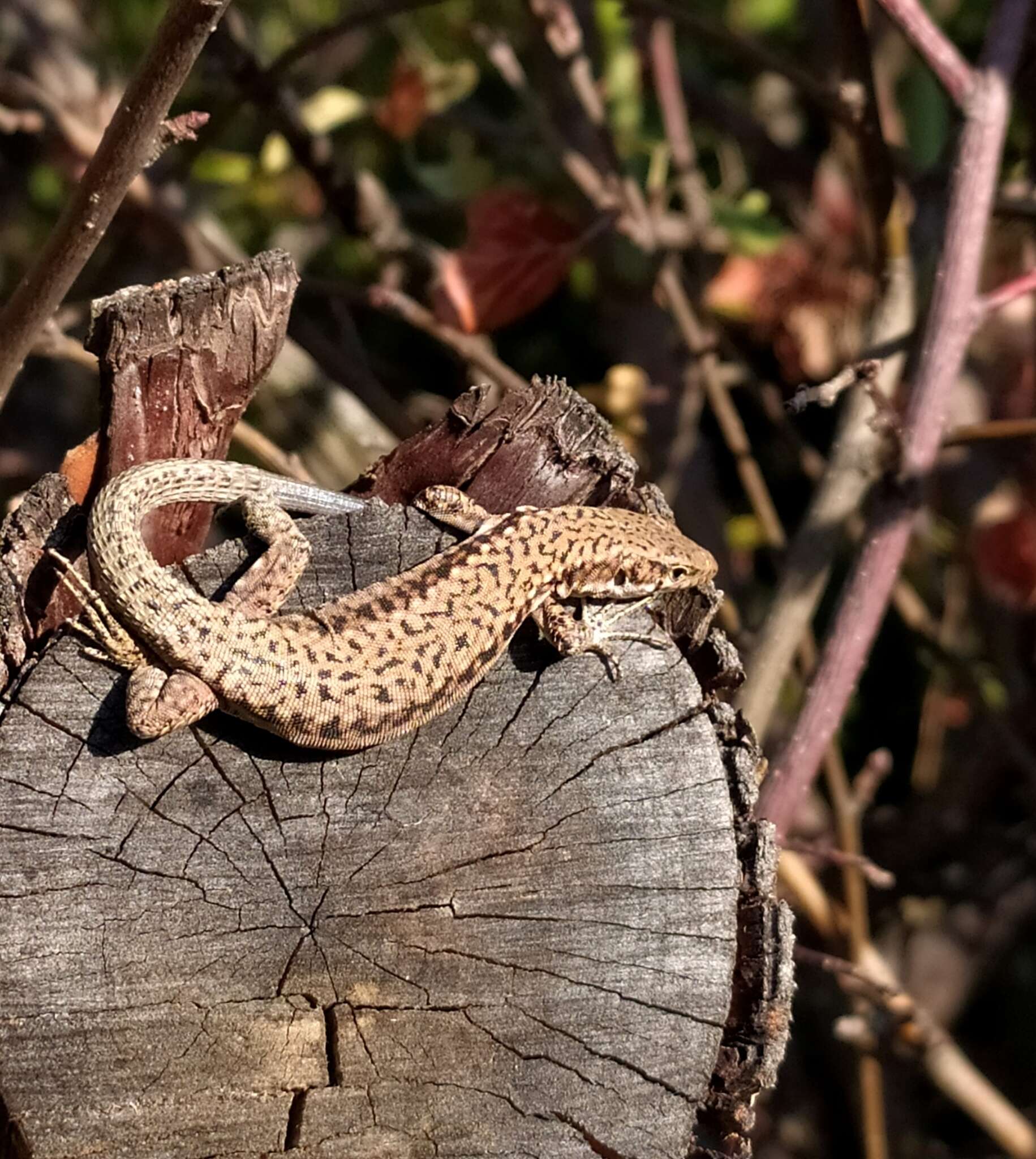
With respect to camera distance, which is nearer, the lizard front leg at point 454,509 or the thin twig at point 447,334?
the lizard front leg at point 454,509

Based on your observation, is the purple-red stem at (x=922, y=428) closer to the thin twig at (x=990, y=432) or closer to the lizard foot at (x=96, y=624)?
the thin twig at (x=990, y=432)

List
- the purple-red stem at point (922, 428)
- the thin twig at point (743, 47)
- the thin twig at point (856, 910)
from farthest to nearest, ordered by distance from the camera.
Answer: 1. the thin twig at point (856, 910)
2. the thin twig at point (743, 47)
3. the purple-red stem at point (922, 428)

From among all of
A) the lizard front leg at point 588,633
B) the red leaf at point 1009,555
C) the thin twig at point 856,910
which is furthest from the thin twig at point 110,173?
the red leaf at point 1009,555

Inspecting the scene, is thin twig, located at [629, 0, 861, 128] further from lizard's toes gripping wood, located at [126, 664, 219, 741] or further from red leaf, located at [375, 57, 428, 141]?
lizard's toes gripping wood, located at [126, 664, 219, 741]

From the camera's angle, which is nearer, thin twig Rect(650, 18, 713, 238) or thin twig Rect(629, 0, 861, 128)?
thin twig Rect(629, 0, 861, 128)

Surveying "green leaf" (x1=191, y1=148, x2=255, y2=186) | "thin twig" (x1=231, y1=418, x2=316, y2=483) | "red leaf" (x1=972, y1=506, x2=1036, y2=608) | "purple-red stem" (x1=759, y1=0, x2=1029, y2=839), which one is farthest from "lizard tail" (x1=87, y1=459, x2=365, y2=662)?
"red leaf" (x1=972, y1=506, x2=1036, y2=608)

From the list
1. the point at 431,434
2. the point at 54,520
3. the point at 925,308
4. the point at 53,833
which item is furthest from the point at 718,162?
the point at 53,833
